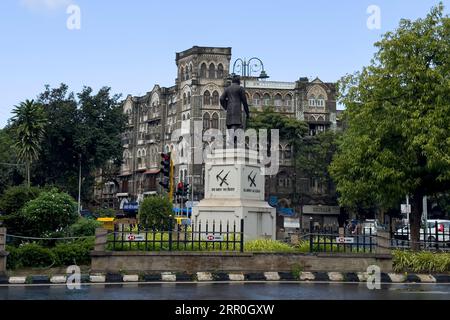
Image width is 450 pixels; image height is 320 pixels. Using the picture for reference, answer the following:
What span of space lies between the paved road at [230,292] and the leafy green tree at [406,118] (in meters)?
8.60

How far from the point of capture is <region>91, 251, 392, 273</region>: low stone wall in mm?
18078

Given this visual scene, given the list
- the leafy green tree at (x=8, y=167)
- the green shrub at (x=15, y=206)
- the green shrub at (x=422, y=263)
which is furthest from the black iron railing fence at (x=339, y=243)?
the leafy green tree at (x=8, y=167)

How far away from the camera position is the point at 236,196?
2238 cm

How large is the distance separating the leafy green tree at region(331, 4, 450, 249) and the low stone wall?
6.05 metres

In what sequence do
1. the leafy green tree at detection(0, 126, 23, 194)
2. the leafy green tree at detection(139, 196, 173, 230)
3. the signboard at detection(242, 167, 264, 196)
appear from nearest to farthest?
the signboard at detection(242, 167, 264, 196), the leafy green tree at detection(139, 196, 173, 230), the leafy green tree at detection(0, 126, 23, 194)

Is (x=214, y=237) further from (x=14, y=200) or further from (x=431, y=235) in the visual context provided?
(x=431, y=235)

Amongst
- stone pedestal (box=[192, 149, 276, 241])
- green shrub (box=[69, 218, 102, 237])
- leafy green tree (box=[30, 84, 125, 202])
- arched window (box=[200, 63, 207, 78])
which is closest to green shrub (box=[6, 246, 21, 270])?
green shrub (box=[69, 218, 102, 237])

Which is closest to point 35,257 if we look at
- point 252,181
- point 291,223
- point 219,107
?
point 252,181

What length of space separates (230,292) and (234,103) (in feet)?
36.2

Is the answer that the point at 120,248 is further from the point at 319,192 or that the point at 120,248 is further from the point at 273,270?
the point at 319,192

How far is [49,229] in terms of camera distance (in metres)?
23.0

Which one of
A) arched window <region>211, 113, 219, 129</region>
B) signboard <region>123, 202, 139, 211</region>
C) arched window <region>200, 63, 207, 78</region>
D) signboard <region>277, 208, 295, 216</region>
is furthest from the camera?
signboard <region>123, 202, 139, 211</region>

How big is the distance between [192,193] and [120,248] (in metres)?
48.5

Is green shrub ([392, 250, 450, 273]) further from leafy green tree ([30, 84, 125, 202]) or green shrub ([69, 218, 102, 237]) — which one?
leafy green tree ([30, 84, 125, 202])
